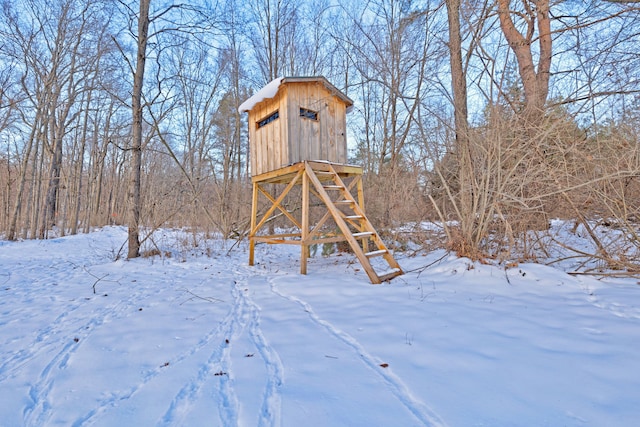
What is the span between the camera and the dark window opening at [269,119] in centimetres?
646

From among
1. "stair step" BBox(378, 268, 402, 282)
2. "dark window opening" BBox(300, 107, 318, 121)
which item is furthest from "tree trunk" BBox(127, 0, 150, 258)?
"stair step" BBox(378, 268, 402, 282)

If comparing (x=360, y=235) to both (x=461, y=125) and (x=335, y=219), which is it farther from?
(x=461, y=125)

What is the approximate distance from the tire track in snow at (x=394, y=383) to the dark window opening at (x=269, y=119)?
199 inches

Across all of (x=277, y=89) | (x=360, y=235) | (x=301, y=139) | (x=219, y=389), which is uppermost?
(x=277, y=89)

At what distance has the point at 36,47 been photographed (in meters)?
11.3

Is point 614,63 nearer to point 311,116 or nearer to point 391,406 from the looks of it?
point 311,116

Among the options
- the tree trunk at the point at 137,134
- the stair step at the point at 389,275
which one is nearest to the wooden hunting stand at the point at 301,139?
the stair step at the point at 389,275

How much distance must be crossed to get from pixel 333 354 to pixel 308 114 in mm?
5430

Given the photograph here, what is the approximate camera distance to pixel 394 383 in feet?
5.35

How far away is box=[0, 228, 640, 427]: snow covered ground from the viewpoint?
4.58 ft

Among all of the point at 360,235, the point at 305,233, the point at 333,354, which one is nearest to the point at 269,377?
the point at 333,354

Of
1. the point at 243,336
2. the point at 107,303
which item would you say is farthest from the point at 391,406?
the point at 107,303

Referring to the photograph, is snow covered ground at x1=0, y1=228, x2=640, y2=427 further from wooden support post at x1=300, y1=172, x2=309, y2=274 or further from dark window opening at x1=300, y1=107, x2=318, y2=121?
dark window opening at x1=300, y1=107, x2=318, y2=121

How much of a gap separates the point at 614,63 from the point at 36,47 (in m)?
17.9
